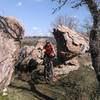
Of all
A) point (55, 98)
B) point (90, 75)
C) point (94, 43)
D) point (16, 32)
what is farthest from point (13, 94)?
point (90, 75)

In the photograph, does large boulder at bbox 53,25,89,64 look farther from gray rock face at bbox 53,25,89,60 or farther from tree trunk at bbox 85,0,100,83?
tree trunk at bbox 85,0,100,83

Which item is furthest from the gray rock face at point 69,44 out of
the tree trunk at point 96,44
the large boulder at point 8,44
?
the tree trunk at point 96,44

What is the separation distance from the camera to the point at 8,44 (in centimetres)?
1658

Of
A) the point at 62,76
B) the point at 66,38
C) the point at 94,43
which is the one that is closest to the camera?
the point at 94,43

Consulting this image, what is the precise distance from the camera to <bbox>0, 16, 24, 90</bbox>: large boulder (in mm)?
16328

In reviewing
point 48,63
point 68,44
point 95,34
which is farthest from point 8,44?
point 68,44

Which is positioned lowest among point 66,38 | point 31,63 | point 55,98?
point 55,98

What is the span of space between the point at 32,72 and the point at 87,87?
544 centimetres

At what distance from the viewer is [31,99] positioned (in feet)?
53.1

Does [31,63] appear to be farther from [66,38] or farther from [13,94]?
[13,94]

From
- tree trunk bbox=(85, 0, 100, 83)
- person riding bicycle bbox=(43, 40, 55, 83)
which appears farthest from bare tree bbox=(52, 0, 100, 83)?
person riding bicycle bbox=(43, 40, 55, 83)

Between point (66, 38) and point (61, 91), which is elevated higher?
point (66, 38)

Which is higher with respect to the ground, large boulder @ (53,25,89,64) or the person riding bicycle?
large boulder @ (53,25,89,64)

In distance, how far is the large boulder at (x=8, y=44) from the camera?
643 inches
